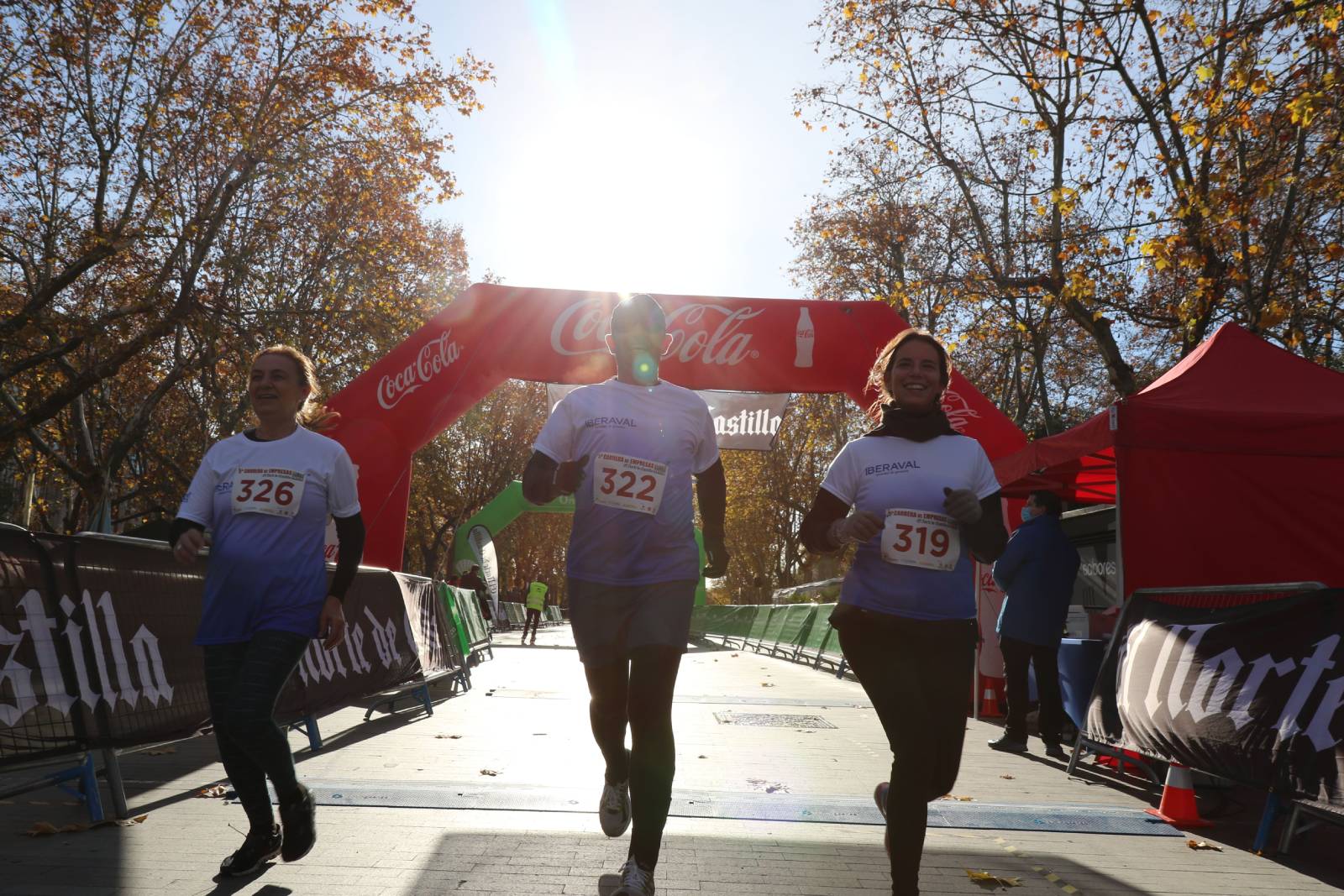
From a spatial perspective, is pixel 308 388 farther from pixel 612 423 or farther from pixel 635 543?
pixel 635 543

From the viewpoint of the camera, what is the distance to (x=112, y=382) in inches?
1114

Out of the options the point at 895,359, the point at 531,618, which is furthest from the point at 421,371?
the point at 531,618

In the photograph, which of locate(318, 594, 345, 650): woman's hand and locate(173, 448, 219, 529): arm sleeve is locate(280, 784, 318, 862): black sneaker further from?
locate(173, 448, 219, 529): arm sleeve

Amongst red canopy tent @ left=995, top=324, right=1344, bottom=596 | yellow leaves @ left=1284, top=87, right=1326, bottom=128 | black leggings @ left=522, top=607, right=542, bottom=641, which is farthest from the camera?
black leggings @ left=522, top=607, right=542, bottom=641

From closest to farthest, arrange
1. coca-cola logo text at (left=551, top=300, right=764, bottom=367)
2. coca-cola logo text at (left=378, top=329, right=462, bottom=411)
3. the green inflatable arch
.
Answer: coca-cola logo text at (left=378, top=329, right=462, bottom=411) → coca-cola logo text at (left=551, top=300, right=764, bottom=367) → the green inflatable arch

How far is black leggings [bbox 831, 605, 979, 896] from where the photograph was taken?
329 cm

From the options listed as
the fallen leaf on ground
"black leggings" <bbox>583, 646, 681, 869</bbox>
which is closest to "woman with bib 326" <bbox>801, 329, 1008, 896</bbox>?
"black leggings" <bbox>583, 646, 681, 869</bbox>

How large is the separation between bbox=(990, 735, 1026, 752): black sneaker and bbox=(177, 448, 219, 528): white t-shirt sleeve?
664cm

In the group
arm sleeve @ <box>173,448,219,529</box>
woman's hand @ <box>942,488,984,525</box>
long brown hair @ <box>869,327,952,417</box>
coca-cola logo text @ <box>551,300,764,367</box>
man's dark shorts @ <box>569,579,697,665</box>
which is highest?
coca-cola logo text @ <box>551,300,764,367</box>

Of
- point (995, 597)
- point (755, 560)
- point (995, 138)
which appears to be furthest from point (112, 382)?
point (755, 560)

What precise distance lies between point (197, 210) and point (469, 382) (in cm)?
1037

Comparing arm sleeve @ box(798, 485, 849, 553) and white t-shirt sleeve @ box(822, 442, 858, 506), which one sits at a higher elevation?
white t-shirt sleeve @ box(822, 442, 858, 506)

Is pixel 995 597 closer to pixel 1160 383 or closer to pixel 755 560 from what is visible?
pixel 1160 383

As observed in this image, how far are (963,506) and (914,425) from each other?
38cm
